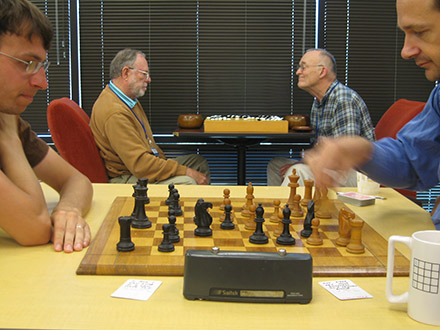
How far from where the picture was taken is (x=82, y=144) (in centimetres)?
354

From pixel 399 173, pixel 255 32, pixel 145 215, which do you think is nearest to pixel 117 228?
pixel 145 215

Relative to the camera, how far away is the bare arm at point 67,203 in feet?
4.75

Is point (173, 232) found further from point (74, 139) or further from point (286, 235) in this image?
point (74, 139)

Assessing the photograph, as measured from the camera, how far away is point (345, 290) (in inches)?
46.1

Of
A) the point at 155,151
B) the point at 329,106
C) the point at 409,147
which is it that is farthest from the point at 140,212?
the point at 329,106

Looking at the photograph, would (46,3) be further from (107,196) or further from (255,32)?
(107,196)

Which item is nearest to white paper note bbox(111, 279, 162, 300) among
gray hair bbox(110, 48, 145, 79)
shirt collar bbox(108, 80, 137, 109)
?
shirt collar bbox(108, 80, 137, 109)

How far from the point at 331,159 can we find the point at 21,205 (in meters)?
0.91

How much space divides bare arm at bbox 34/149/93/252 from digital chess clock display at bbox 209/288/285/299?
1.65 ft

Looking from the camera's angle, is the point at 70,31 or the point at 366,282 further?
the point at 70,31

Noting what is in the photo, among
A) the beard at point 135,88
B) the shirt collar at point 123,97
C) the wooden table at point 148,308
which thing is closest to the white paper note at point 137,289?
the wooden table at point 148,308

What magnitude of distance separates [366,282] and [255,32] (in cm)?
430

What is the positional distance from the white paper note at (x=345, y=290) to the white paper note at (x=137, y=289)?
0.40 meters

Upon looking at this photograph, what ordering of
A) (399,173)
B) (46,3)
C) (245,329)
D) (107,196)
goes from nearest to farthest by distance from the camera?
1. (245,329)
2. (399,173)
3. (107,196)
4. (46,3)
